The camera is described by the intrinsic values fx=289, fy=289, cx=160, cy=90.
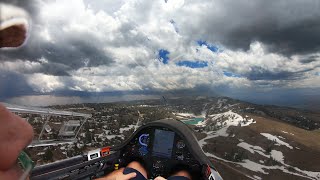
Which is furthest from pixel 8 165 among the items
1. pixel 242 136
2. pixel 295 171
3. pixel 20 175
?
pixel 242 136

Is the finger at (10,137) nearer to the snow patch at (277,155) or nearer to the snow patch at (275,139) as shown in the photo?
the snow patch at (277,155)

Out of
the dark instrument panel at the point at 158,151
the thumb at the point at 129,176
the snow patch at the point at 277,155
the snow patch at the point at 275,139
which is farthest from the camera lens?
the snow patch at the point at 275,139

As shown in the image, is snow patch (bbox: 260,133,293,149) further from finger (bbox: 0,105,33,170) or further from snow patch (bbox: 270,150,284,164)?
finger (bbox: 0,105,33,170)

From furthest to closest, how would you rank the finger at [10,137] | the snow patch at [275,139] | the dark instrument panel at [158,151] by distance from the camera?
the snow patch at [275,139] → the dark instrument panel at [158,151] → the finger at [10,137]

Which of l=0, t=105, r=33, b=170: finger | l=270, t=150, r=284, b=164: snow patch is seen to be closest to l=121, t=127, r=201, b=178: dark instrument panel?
l=0, t=105, r=33, b=170: finger

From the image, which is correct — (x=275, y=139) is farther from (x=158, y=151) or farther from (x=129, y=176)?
(x=129, y=176)

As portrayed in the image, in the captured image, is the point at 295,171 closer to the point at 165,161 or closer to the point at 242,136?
the point at 242,136

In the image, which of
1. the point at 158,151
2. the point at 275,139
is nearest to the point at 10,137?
the point at 158,151

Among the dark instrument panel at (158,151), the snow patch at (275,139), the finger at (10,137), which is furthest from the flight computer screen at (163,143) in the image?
the snow patch at (275,139)
